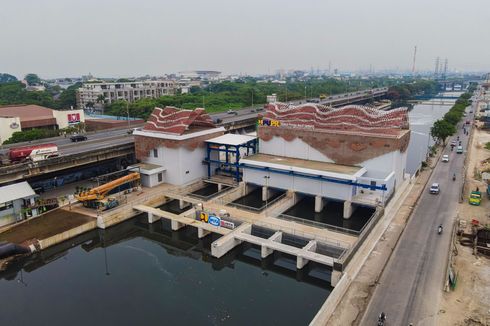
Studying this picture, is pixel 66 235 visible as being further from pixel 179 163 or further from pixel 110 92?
pixel 110 92

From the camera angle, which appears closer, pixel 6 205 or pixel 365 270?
pixel 365 270

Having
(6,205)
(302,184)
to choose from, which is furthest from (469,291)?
(6,205)

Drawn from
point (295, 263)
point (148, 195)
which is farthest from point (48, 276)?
point (295, 263)

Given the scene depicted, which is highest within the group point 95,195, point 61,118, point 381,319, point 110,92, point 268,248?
point 110,92

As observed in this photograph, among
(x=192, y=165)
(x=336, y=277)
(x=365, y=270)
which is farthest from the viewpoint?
(x=192, y=165)

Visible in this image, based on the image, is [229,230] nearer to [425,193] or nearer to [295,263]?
[295,263]
